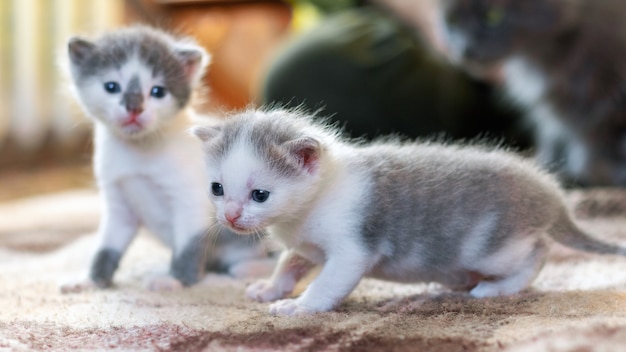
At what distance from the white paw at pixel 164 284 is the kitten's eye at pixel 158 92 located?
38 cm

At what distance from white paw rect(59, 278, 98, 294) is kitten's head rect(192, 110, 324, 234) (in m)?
0.47

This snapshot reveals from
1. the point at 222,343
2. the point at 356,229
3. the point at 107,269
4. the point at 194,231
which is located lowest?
the point at 107,269

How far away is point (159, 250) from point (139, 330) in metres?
0.87

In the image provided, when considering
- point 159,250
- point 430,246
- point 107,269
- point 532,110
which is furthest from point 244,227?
point 532,110

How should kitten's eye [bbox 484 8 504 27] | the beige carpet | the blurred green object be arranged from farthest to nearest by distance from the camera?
1. the blurred green object
2. kitten's eye [bbox 484 8 504 27]
3. the beige carpet

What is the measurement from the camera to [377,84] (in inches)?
106

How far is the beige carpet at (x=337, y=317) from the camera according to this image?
103cm

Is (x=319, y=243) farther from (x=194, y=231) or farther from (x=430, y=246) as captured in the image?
(x=194, y=231)

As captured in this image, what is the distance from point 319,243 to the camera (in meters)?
1.25

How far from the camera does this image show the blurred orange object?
15.0 ft

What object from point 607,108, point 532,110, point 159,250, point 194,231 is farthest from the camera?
point 532,110

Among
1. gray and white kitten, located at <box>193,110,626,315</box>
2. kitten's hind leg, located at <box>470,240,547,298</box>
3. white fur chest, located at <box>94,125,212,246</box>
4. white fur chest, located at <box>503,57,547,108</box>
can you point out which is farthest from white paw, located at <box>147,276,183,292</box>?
white fur chest, located at <box>503,57,547,108</box>

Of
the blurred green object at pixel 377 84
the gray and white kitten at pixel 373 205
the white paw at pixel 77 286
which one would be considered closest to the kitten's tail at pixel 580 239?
the gray and white kitten at pixel 373 205

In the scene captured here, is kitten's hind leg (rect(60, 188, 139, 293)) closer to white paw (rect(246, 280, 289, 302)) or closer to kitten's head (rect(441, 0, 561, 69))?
white paw (rect(246, 280, 289, 302))
